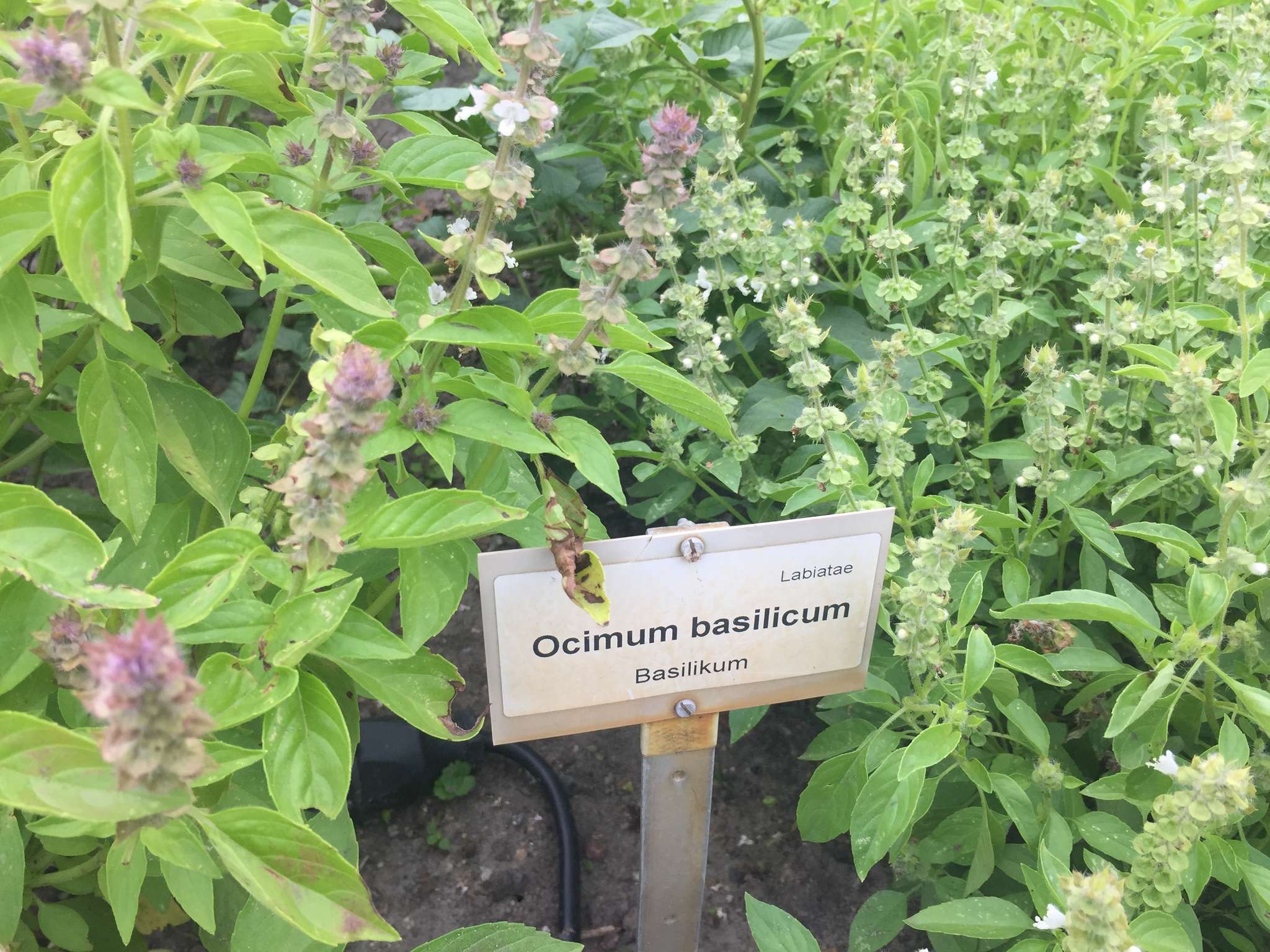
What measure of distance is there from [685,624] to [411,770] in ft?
3.20

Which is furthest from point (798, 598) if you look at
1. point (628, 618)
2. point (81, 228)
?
point (81, 228)

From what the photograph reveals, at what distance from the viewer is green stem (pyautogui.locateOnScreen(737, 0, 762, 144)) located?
1.86m

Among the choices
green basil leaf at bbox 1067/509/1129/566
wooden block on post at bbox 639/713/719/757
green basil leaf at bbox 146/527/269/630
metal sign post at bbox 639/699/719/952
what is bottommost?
metal sign post at bbox 639/699/719/952

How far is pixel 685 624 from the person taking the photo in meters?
1.24

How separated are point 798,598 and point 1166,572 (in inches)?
22.0

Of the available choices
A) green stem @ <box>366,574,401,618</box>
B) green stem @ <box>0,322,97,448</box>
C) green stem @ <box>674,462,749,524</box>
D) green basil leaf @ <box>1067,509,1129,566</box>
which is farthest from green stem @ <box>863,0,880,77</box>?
green stem @ <box>0,322,97,448</box>

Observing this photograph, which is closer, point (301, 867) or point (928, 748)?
point (301, 867)

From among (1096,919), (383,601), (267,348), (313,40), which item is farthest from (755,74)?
(1096,919)

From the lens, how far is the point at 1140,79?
6.75ft

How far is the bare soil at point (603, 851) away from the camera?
1829 mm

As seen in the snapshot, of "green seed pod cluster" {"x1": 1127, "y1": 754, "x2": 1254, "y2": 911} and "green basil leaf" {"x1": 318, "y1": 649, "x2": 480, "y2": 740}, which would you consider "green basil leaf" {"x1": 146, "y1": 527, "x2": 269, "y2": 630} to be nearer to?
"green basil leaf" {"x1": 318, "y1": 649, "x2": 480, "y2": 740}

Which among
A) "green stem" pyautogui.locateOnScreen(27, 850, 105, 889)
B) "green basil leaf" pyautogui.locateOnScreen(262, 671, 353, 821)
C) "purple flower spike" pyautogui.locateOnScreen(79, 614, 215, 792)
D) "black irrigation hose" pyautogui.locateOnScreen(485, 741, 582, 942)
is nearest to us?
"purple flower spike" pyautogui.locateOnScreen(79, 614, 215, 792)

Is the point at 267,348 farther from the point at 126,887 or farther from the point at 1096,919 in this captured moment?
the point at 1096,919

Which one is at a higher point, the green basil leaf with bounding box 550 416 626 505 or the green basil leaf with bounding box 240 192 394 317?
the green basil leaf with bounding box 240 192 394 317
